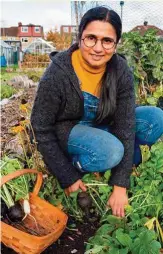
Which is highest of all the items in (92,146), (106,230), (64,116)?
(64,116)

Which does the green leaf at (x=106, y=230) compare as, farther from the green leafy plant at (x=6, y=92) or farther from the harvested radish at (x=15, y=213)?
the green leafy plant at (x=6, y=92)

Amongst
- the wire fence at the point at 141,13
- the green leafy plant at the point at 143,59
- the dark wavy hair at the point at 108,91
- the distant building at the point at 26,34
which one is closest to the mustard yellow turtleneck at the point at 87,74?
the dark wavy hair at the point at 108,91

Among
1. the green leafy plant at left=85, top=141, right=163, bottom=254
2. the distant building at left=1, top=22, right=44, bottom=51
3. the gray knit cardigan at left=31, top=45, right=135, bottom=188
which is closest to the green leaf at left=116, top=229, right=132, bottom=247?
the green leafy plant at left=85, top=141, right=163, bottom=254

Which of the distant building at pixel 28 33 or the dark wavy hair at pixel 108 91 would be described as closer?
the dark wavy hair at pixel 108 91

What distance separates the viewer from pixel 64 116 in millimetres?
1904

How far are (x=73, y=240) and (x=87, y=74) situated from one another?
0.75 m

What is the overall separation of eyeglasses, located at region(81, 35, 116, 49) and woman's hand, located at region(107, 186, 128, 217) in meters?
0.62

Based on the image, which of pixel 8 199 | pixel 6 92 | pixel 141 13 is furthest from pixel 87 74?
pixel 6 92

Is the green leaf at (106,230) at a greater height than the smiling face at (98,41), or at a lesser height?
lesser

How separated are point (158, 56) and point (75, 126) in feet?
5.76

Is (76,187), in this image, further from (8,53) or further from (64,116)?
(8,53)

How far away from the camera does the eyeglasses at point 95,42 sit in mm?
1756

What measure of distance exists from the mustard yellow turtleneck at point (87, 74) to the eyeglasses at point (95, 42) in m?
Answer: 0.11

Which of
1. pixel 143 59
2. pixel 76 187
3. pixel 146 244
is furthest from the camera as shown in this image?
pixel 143 59
